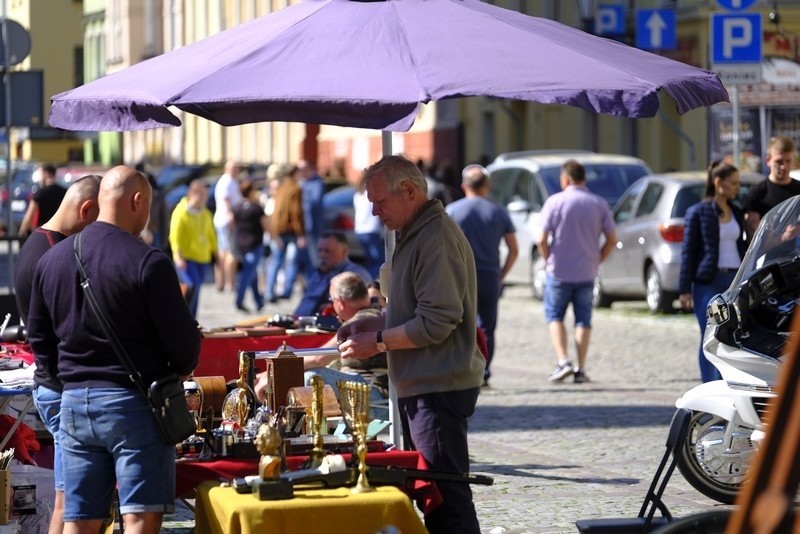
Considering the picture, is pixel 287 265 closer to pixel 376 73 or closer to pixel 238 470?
pixel 376 73

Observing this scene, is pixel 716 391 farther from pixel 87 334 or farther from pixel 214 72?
pixel 87 334

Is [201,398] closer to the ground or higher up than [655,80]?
closer to the ground

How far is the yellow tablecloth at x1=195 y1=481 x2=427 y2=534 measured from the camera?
568 centimetres

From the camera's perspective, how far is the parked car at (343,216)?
27.5 m

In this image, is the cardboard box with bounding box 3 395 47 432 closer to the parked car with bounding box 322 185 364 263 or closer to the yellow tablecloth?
the yellow tablecloth

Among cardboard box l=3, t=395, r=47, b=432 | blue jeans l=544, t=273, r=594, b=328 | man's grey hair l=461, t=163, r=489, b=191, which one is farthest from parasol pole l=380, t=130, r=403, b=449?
blue jeans l=544, t=273, r=594, b=328

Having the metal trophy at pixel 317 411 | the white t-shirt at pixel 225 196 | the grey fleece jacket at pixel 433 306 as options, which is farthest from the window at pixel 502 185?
the metal trophy at pixel 317 411

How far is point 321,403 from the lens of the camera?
6.57 m

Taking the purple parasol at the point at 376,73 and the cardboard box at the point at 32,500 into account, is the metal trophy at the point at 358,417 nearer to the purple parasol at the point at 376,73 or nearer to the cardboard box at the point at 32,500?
the purple parasol at the point at 376,73

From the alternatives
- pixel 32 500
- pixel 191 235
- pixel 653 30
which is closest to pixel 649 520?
pixel 32 500

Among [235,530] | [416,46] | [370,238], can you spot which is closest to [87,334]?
[235,530]

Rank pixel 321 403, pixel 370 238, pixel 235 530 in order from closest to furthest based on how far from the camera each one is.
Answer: pixel 235 530
pixel 321 403
pixel 370 238

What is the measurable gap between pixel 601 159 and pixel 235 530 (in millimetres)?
19789

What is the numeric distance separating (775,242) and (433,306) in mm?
2284
